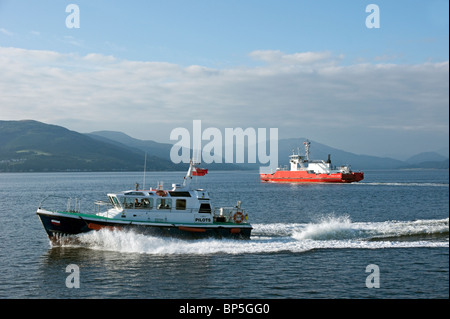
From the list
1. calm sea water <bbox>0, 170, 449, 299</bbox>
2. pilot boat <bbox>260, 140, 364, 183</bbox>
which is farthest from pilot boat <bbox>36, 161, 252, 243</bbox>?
pilot boat <bbox>260, 140, 364, 183</bbox>

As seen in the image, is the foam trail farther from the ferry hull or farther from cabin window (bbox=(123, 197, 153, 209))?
cabin window (bbox=(123, 197, 153, 209))

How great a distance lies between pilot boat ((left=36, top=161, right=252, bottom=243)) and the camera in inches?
1072

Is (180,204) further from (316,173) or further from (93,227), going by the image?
(316,173)

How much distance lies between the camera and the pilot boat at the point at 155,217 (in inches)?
1072

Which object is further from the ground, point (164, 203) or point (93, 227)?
point (164, 203)

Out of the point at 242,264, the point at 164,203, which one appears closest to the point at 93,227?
the point at 164,203

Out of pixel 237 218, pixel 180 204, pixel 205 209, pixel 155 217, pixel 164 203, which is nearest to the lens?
pixel 155 217

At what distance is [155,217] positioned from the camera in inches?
1100

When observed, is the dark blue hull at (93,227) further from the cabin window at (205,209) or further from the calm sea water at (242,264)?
the cabin window at (205,209)

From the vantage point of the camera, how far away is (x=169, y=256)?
25250 millimetres

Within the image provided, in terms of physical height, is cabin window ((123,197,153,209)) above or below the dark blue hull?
above

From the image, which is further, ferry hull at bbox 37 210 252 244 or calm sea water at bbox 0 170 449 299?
ferry hull at bbox 37 210 252 244

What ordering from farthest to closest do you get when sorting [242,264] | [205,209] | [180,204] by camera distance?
[205,209] → [180,204] → [242,264]
